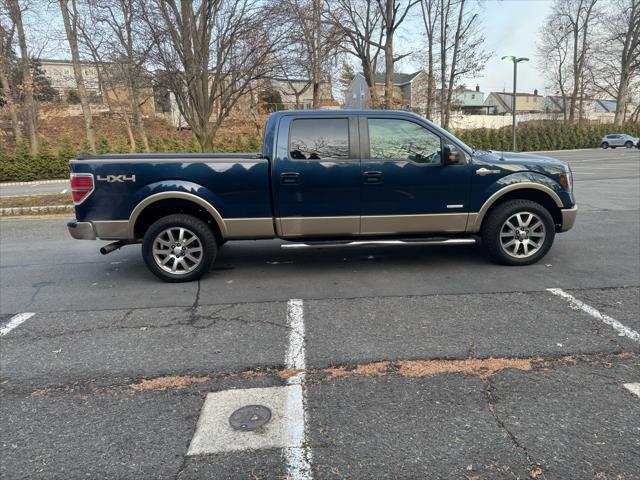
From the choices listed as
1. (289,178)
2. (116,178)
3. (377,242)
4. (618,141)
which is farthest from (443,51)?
(116,178)

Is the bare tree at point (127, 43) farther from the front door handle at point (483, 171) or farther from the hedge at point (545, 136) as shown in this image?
the hedge at point (545, 136)

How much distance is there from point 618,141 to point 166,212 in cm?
5213

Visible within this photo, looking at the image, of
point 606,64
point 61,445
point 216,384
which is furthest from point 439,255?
point 606,64

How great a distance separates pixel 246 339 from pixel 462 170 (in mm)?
3293

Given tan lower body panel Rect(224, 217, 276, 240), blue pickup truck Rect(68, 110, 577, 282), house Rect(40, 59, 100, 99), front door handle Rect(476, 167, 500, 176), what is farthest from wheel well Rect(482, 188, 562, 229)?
house Rect(40, 59, 100, 99)

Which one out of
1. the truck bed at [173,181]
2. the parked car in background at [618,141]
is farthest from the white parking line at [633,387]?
the parked car in background at [618,141]

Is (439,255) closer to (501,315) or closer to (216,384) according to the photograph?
(501,315)

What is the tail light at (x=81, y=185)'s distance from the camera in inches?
194

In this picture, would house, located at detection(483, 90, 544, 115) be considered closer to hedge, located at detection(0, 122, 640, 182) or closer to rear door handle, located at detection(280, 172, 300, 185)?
hedge, located at detection(0, 122, 640, 182)

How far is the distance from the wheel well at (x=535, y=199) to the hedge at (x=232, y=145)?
2421 cm

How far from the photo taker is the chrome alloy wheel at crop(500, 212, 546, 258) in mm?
5527

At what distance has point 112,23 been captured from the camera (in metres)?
13.3

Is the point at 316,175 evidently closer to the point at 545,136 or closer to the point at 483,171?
the point at 483,171

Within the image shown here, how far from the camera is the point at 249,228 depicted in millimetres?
5297
